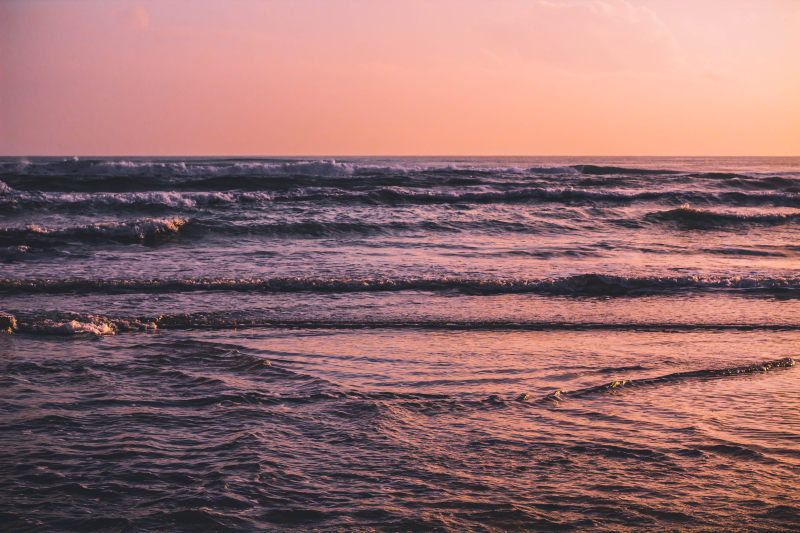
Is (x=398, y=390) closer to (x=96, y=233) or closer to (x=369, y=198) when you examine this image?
(x=96, y=233)

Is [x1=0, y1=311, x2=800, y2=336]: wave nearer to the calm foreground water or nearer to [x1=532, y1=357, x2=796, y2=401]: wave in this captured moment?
the calm foreground water

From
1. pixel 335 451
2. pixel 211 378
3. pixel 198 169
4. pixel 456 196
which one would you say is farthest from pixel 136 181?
pixel 335 451

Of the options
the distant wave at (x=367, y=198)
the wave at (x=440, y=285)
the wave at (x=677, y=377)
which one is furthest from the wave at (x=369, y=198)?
the wave at (x=677, y=377)

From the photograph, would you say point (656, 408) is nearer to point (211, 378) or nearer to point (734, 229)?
point (211, 378)

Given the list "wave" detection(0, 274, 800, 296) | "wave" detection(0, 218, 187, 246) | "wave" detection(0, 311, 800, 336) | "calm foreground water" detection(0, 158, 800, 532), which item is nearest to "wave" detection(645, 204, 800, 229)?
"calm foreground water" detection(0, 158, 800, 532)

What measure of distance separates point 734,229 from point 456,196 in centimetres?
987

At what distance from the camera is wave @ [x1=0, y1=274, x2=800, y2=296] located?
8711mm

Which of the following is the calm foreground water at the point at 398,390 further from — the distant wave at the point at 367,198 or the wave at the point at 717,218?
the distant wave at the point at 367,198

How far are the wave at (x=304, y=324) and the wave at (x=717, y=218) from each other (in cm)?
1287

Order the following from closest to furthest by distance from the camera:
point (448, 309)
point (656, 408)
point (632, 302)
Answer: point (656, 408) < point (448, 309) < point (632, 302)

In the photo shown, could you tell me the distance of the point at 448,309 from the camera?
24.9ft

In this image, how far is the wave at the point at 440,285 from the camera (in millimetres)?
8711

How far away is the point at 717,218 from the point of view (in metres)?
19.2

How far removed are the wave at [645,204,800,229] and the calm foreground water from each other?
594cm
